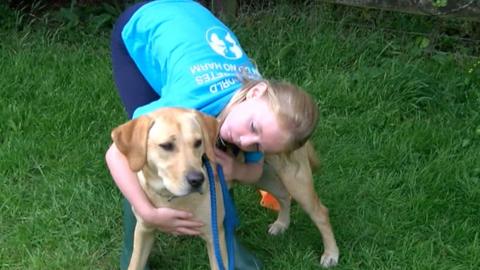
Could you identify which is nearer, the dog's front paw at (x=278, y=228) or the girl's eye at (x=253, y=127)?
the girl's eye at (x=253, y=127)

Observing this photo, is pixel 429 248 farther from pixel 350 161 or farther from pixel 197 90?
pixel 197 90

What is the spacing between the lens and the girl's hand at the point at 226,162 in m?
3.17

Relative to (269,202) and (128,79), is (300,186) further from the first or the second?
(128,79)

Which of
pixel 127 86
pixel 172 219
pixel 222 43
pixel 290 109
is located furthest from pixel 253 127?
pixel 127 86

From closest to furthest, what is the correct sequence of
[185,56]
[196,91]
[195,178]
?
[195,178] < [196,91] < [185,56]

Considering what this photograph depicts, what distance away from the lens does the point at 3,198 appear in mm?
3861

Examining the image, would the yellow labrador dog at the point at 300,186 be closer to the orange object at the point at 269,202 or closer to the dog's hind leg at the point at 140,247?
the orange object at the point at 269,202

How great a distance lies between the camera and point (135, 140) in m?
2.75

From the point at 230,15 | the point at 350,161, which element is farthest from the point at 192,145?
the point at 230,15

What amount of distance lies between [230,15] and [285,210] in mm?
2402

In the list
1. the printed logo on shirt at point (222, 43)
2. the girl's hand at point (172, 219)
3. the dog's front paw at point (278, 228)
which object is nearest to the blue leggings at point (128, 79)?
the printed logo on shirt at point (222, 43)

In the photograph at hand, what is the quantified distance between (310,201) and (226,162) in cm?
43

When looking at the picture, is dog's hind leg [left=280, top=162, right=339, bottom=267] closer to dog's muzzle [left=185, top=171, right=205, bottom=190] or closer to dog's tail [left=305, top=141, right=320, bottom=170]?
dog's tail [left=305, top=141, right=320, bottom=170]

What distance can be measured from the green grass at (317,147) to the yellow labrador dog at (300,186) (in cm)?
13
